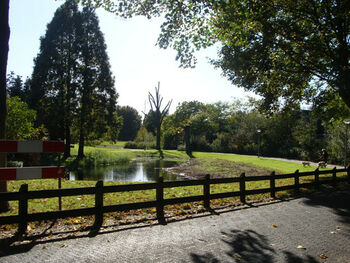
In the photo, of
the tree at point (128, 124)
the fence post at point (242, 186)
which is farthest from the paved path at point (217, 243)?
the tree at point (128, 124)

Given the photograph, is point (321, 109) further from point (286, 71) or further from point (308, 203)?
point (308, 203)

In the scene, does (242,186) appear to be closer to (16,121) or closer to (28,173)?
(28,173)

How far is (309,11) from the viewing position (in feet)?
42.1

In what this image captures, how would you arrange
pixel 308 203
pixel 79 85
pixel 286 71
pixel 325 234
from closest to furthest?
pixel 325 234
pixel 308 203
pixel 286 71
pixel 79 85

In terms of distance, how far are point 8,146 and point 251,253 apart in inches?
212

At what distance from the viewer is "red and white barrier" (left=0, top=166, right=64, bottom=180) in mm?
5453

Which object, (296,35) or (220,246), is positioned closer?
(220,246)

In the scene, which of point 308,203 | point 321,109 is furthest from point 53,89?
point 308,203

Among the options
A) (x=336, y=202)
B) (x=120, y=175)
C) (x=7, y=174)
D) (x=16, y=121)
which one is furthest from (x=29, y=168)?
(x=16, y=121)

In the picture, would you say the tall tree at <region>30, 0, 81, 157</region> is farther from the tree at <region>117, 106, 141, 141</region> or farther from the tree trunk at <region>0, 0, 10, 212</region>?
the tree at <region>117, 106, 141, 141</region>

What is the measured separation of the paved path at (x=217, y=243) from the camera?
14.1ft

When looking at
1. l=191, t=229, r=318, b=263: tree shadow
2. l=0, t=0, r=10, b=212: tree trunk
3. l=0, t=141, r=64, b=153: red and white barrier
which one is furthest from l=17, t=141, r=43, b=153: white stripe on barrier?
l=191, t=229, r=318, b=263: tree shadow

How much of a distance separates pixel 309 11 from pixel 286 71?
3394 millimetres

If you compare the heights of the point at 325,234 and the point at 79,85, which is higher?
the point at 79,85
